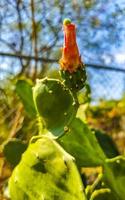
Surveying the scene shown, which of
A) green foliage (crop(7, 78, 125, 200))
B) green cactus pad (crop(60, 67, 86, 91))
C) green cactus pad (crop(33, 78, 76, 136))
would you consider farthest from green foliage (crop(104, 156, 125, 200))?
green cactus pad (crop(60, 67, 86, 91))

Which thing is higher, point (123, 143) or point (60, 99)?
point (60, 99)

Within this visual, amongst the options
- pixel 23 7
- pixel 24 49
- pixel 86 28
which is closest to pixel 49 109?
pixel 23 7

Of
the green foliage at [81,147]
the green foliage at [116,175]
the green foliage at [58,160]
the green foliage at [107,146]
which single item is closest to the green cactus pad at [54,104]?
the green foliage at [58,160]

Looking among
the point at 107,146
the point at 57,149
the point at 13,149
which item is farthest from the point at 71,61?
the point at 107,146

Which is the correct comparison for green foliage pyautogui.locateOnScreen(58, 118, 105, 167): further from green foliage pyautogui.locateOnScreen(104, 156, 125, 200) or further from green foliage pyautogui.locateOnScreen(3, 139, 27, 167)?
green foliage pyautogui.locateOnScreen(3, 139, 27, 167)

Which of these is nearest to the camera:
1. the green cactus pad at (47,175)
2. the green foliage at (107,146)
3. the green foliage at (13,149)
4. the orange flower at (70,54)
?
the orange flower at (70,54)

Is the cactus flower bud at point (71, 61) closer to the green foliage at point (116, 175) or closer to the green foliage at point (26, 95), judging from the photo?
the green foliage at point (116, 175)

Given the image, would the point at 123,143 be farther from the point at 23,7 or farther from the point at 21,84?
the point at 21,84
